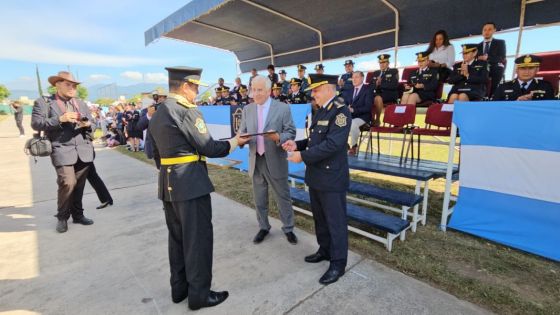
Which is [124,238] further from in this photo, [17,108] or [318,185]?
[17,108]

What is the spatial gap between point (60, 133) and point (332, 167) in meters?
3.61

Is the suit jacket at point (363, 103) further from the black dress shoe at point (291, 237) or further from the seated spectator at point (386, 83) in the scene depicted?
the black dress shoe at point (291, 237)

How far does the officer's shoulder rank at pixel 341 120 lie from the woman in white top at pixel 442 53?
13.2ft

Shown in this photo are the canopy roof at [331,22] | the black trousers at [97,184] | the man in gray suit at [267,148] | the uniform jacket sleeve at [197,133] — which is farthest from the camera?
the canopy roof at [331,22]

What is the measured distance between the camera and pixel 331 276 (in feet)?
8.31

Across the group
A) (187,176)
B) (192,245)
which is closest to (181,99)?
(187,176)

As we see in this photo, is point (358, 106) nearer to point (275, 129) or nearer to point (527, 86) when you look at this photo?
point (527, 86)

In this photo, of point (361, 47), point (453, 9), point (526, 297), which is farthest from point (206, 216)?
point (361, 47)

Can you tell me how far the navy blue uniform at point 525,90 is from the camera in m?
3.59

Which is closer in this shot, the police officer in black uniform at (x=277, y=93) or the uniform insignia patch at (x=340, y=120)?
the uniform insignia patch at (x=340, y=120)

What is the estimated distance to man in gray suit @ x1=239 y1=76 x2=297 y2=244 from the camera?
10.2ft

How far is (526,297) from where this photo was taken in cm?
232

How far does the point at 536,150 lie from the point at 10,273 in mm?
5592

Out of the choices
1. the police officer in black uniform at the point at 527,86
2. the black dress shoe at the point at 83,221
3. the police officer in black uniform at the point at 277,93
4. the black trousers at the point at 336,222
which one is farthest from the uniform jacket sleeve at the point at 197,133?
the police officer in black uniform at the point at 277,93
